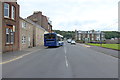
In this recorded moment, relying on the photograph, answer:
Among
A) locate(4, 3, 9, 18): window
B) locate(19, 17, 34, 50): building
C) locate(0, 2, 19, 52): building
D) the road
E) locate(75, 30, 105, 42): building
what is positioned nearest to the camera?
the road

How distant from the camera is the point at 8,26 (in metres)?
21.1

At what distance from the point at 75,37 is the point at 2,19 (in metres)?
132

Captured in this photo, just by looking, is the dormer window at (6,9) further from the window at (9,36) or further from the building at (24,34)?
the building at (24,34)

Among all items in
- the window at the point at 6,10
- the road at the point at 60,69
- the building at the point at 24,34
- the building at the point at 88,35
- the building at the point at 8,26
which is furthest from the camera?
the building at the point at 88,35

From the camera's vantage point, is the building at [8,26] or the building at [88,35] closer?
the building at [8,26]

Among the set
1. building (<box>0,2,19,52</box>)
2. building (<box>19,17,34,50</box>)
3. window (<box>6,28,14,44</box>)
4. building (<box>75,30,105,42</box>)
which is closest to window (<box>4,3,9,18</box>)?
building (<box>0,2,19,52</box>)

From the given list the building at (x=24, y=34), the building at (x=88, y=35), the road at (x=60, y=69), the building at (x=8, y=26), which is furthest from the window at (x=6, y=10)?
the building at (x=88, y=35)

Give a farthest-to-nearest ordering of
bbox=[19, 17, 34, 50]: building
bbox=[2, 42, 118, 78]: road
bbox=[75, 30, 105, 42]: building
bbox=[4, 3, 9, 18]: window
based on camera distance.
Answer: bbox=[75, 30, 105, 42]: building, bbox=[19, 17, 34, 50]: building, bbox=[4, 3, 9, 18]: window, bbox=[2, 42, 118, 78]: road

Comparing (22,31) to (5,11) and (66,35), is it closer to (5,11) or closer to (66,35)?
(5,11)

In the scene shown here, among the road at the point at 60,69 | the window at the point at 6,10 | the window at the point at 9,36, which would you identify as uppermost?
Result: the window at the point at 6,10

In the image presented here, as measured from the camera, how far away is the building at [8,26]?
1955 centimetres

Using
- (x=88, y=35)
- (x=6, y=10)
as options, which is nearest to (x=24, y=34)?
(x=6, y=10)

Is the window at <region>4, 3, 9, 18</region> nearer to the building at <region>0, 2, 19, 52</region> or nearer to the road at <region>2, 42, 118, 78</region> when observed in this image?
the building at <region>0, 2, 19, 52</region>

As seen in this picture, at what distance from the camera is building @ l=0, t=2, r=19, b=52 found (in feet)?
64.1
